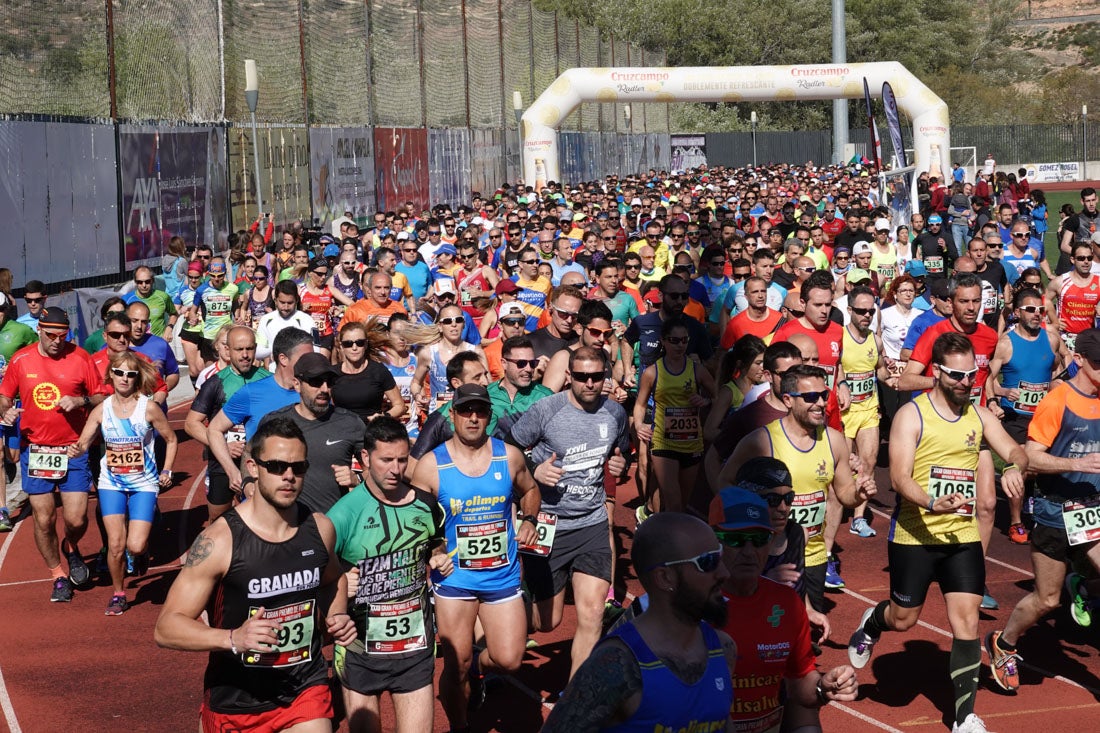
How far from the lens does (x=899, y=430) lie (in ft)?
24.7

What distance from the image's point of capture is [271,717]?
5613mm

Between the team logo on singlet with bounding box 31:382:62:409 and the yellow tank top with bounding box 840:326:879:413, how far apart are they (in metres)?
5.89

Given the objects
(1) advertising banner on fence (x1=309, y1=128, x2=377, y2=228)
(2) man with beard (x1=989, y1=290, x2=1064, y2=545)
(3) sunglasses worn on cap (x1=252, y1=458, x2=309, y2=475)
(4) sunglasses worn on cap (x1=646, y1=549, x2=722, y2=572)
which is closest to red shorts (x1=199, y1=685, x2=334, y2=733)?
(3) sunglasses worn on cap (x1=252, y1=458, x2=309, y2=475)

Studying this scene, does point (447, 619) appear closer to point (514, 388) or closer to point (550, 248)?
point (514, 388)

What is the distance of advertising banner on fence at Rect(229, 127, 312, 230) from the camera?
25.9 meters

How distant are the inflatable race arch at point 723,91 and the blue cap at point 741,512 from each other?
1359 inches

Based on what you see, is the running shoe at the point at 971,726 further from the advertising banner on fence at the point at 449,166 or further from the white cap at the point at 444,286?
the advertising banner on fence at the point at 449,166

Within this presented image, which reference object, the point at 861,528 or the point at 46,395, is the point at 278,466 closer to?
the point at 46,395

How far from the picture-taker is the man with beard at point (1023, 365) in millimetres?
10828

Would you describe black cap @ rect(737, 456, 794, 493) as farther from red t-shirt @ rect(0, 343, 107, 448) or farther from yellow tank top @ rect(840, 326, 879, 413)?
red t-shirt @ rect(0, 343, 107, 448)

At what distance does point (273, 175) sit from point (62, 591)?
1790cm

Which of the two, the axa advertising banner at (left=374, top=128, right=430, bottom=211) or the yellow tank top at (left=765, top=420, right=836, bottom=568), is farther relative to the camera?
the axa advertising banner at (left=374, top=128, right=430, bottom=211)

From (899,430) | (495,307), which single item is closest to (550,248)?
(495,307)

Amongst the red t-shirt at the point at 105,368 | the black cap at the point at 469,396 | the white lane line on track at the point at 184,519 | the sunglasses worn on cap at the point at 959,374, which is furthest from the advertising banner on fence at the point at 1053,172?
the black cap at the point at 469,396
